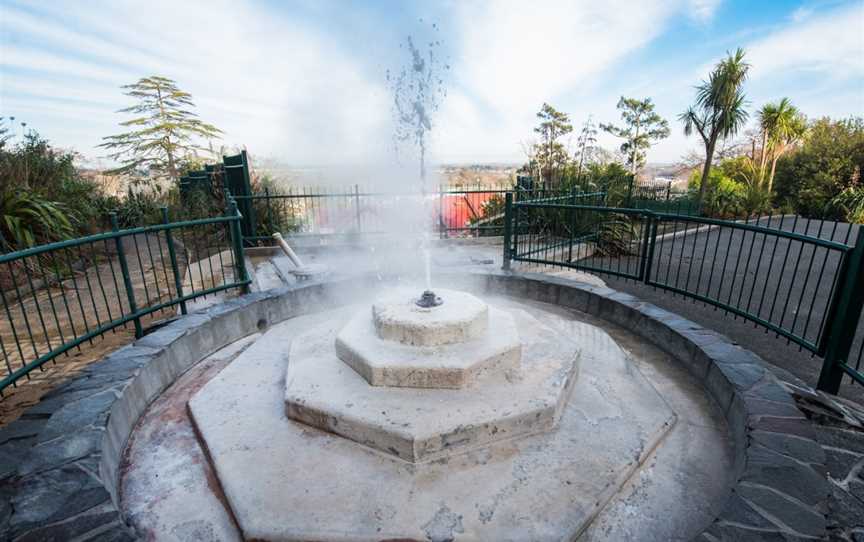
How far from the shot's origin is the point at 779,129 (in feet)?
62.8

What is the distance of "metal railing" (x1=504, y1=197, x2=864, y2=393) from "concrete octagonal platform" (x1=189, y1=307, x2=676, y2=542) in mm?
1316

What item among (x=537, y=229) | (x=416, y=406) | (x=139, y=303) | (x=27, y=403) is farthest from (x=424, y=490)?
(x=537, y=229)

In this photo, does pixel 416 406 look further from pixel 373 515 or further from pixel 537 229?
pixel 537 229

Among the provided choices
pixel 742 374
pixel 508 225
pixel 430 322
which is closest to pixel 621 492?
pixel 742 374

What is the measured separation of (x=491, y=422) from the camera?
7.48 feet

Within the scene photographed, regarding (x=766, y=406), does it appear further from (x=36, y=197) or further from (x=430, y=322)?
(x=36, y=197)

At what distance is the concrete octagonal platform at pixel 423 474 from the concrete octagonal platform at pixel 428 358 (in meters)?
0.46

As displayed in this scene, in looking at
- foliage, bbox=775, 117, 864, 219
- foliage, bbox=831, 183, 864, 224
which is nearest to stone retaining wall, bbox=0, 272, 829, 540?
foliage, bbox=831, 183, 864, 224

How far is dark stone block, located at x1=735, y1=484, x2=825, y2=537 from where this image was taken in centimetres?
150

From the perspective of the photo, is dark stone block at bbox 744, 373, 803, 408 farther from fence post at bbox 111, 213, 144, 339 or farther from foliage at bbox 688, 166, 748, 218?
foliage at bbox 688, 166, 748, 218

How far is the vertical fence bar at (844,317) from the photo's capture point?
2.57 metres

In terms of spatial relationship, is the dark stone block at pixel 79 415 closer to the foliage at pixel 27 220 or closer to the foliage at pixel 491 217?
the foliage at pixel 27 220

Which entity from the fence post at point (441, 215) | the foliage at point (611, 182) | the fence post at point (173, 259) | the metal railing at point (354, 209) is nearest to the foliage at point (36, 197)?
the metal railing at point (354, 209)

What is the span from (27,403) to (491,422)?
3.90m
